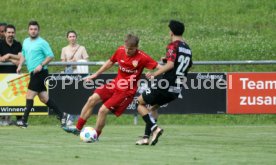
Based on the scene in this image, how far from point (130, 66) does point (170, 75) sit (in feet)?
2.16

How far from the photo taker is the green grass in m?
12.9

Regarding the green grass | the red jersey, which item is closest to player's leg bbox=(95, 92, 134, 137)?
the red jersey

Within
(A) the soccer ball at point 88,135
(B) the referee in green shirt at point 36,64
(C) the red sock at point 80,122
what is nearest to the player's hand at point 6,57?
(B) the referee in green shirt at point 36,64

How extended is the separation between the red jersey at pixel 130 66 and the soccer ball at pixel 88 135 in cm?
83

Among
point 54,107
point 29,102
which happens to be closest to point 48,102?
point 54,107

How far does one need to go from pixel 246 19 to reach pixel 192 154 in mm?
26557

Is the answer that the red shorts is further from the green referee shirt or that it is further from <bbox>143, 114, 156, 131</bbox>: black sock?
the green referee shirt

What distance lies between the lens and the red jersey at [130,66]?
633 inches

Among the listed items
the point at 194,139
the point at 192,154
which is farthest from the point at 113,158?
the point at 194,139

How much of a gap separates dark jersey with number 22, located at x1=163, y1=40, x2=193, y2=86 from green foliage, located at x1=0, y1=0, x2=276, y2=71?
50.9ft

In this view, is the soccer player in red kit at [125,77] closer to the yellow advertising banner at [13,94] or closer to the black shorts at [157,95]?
the black shorts at [157,95]

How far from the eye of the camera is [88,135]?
15.9 metres

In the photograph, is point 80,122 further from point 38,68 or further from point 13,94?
point 13,94

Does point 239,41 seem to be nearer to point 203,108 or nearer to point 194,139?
point 203,108
